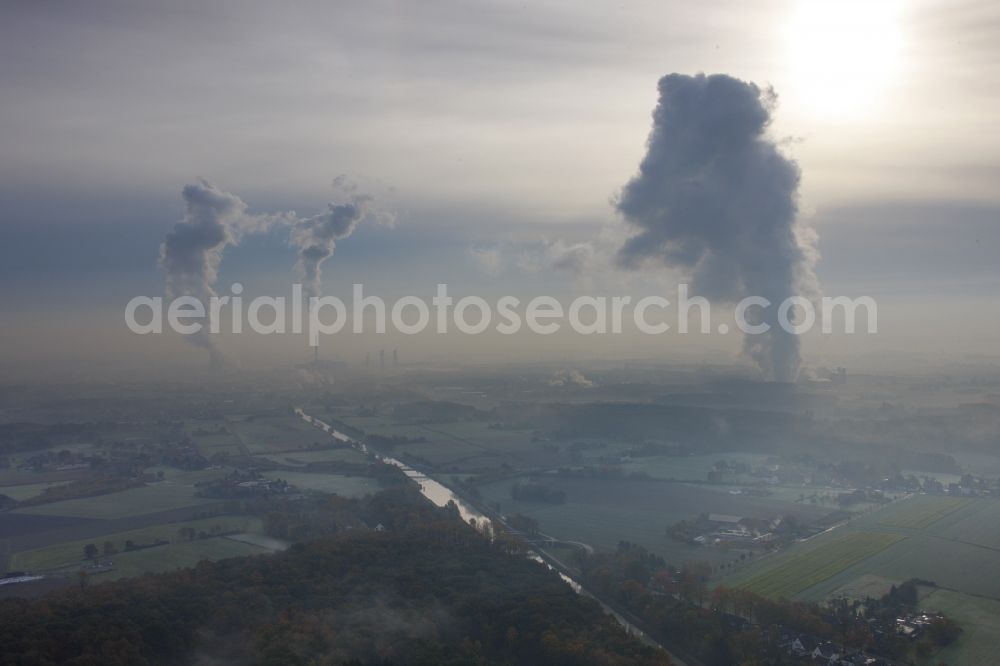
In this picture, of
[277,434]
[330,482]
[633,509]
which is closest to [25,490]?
[330,482]

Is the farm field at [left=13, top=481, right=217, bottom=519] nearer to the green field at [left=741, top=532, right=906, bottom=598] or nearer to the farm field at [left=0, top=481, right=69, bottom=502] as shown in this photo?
the farm field at [left=0, top=481, right=69, bottom=502]

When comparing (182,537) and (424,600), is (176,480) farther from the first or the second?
(424,600)

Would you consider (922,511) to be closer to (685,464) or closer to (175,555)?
(685,464)

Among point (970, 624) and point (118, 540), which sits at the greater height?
point (970, 624)

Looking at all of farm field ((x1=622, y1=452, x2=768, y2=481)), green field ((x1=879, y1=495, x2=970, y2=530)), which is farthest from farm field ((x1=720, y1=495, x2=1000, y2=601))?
farm field ((x1=622, y1=452, x2=768, y2=481))

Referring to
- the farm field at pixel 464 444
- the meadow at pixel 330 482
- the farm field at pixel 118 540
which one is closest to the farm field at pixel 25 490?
the farm field at pixel 118 540
